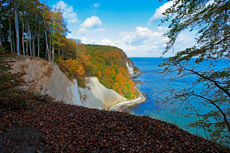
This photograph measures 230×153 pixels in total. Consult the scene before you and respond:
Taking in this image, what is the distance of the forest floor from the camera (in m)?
3.77

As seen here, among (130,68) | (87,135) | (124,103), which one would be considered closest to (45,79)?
(87,135)

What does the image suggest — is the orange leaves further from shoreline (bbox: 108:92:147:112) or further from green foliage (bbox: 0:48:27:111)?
shoreline (bbox: 108:92:147:112)

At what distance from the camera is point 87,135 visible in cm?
463

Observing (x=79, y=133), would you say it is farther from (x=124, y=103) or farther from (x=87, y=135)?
(x=124, y=103)

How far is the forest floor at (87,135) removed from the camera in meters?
3.77

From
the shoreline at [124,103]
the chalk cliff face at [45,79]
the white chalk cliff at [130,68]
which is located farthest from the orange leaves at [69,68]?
the white chalk cliff at [130,68]

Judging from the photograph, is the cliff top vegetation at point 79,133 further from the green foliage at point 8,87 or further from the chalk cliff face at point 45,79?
the chalk cliff face at point 45,79

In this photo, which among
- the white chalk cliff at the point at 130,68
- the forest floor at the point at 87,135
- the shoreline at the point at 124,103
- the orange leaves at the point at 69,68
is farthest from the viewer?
the white chalk cliff at the point at 130,68

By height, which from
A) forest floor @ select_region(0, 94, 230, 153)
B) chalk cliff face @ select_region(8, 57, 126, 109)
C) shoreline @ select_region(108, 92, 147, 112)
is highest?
chalk cliff face @ select_region(8, 57, 126, 109)

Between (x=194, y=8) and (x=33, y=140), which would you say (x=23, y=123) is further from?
(x=194, y=8)

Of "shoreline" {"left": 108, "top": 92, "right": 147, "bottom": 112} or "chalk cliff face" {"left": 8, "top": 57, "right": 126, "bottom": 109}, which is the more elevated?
"chalk cliff face" {"left": 8, "top": 57, "right": 126, "bottom": 109}

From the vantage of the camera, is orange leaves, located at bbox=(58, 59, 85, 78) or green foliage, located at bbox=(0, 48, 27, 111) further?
orange leaves, located at bbox=(58, 59, 85, 78)

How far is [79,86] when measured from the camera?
1956 cm

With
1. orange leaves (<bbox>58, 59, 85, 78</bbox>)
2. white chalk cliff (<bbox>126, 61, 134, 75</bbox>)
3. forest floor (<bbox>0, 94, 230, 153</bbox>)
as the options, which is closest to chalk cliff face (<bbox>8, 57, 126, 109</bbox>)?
orange leaves (<bbox>58, 59, 85, 78</bbox>)
